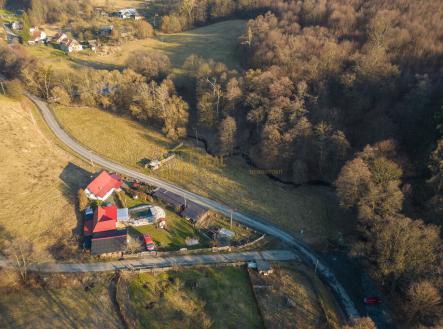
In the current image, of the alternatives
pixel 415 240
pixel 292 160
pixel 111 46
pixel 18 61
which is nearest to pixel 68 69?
pixel 18 61

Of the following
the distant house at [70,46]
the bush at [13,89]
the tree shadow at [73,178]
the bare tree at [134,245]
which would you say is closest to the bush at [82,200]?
the tree shadow at [73,178]

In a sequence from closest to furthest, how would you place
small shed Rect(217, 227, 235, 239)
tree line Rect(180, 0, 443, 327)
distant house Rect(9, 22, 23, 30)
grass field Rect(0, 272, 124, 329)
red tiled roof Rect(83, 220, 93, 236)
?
grass field Rect(0, 272, 124, 329)
tree line Rect(180, 0, 443, 327)
red tiled roof Rect(83, 220, 93, 236)
small shed Rect(217, 227, 235, 239)
distant house Rect(9, 22, 23, 30)

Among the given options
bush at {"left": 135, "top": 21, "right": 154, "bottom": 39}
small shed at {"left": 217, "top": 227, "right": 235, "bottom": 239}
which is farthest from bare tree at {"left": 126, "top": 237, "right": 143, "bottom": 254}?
bush at {"left": 135, "top": 21, "right": 154, "bottom": 39}

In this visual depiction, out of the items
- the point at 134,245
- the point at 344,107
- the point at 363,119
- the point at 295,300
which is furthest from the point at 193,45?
the point at 295,300

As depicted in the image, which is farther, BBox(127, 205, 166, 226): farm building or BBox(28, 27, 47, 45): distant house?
BBox(28, 27, 47, 45): distant house

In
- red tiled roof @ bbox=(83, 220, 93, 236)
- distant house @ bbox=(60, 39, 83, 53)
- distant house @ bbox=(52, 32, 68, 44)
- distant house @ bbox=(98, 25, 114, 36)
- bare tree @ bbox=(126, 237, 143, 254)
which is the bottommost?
bare tree @ bbox=(126, 237, 143, 254)

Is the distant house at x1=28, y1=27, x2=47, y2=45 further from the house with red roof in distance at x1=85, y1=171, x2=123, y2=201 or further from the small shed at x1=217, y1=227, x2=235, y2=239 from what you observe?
the small shed at x1=217, y1=227, x2=235, y2=239

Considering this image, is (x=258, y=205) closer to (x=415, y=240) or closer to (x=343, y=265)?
(x=343, y=265)

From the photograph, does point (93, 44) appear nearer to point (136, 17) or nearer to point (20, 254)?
point (136, 17)
